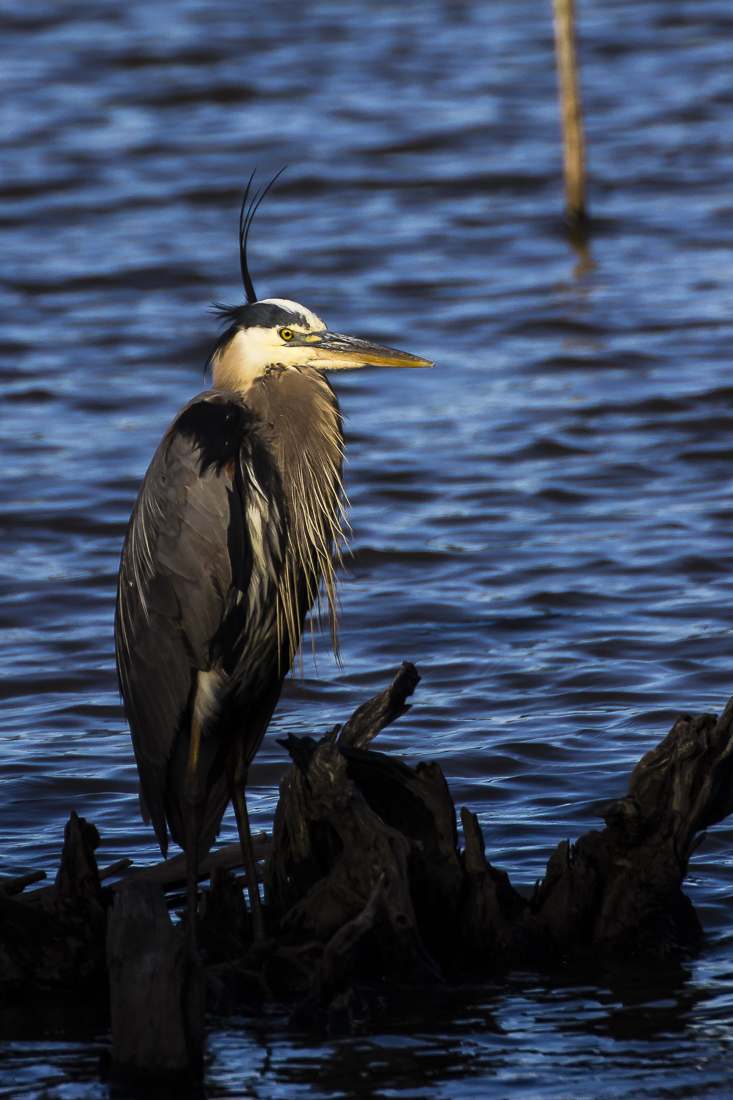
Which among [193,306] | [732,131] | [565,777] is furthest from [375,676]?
[732,131]

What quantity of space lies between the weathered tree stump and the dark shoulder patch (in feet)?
5.24

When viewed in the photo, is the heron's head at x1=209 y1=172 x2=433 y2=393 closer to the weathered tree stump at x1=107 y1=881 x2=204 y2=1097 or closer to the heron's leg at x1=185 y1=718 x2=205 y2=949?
the heron's leg at x1=185 y1=718 x2=205 y2=949

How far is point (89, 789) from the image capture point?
633cm

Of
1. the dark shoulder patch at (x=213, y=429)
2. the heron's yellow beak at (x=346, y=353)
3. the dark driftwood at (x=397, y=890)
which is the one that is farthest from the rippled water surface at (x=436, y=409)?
the heron's yellow beak at (x=346, y=353)

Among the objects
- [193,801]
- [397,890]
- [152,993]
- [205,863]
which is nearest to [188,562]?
[193,801]

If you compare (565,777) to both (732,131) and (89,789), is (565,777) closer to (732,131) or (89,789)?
(89,789)

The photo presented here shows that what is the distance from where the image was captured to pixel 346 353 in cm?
537

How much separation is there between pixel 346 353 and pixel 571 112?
32.6ft

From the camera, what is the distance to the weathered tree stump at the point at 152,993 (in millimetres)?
3836

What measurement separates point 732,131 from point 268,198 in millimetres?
5409

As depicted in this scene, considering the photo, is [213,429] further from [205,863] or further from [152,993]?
[152,993]

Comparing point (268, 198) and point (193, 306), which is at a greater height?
point (268, 198)

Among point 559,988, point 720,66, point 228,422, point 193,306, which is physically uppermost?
point 720,66

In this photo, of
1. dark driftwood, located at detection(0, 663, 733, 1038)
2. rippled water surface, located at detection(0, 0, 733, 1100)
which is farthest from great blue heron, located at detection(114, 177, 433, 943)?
rippled water surface, located at detection(0, 0, 733, 1100)
